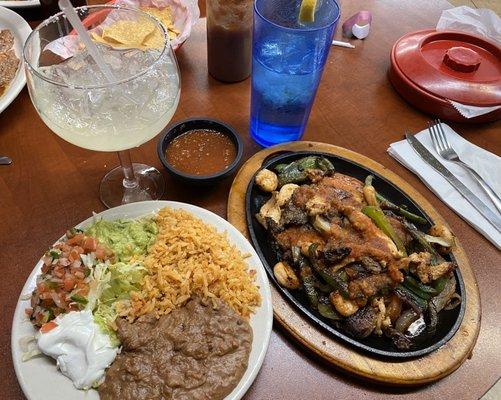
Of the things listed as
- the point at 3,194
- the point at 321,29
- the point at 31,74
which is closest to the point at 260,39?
the point at 321,29

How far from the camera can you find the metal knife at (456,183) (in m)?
1.46

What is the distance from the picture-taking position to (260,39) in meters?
1.41

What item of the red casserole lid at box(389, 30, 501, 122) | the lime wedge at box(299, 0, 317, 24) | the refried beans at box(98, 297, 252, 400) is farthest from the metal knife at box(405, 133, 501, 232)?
the refried beans at box(98, 297, 252, 400)

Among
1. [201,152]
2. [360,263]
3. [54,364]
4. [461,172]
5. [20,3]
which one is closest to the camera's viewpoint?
[54,364]

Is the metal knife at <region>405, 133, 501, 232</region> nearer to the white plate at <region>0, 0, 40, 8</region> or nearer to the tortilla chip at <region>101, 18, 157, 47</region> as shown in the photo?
the tortilla chip at <region>101, 18, 157, 47</region>

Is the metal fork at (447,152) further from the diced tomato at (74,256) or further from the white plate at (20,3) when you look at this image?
the white plate at (20,3)

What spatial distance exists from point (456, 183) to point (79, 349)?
1.29m

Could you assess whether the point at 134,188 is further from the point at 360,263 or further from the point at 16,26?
the point at 16,26

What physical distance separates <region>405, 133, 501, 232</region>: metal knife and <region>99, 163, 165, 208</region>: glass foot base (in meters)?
0.93

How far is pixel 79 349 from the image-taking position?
3.26ft

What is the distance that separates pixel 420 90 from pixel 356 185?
1.98 feet

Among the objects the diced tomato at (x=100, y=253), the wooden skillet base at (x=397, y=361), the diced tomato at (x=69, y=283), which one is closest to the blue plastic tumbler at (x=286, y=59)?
the wooden skillet base at (x=397, y=361)

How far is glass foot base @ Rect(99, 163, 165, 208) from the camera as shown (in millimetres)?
1445

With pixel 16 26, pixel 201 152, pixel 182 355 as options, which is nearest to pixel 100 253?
pixel 182 355
